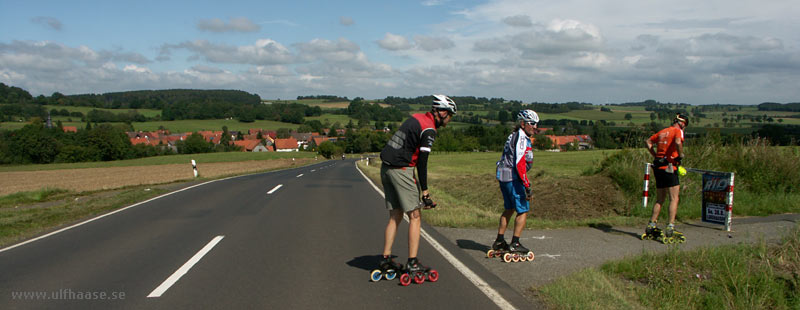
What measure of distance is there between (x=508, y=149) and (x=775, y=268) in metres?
3.17

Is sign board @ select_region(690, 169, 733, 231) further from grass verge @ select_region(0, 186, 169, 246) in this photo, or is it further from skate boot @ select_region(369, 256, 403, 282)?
grass verge @ select_region(0, 186, 169, 246)

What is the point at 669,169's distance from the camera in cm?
683

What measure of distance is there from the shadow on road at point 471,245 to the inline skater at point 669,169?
2.40 meters

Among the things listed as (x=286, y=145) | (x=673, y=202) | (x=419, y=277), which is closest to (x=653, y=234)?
(x=673, y=202)

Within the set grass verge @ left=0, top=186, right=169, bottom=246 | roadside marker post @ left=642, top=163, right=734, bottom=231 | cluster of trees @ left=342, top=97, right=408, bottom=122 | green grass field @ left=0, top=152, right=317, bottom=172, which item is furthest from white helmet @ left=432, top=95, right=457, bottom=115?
cluster of trees @ left=342, top=97, right=408, bottom=122

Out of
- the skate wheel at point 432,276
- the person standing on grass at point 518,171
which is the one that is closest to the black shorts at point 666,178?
the person standing on grass at point 518,171

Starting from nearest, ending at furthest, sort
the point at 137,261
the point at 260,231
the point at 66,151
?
the point at 137,261
the point at 260,231
the point at 66,151

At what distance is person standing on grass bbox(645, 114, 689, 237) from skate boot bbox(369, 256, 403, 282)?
4.07m

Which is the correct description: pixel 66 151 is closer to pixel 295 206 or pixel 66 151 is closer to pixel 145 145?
pixel 145 145

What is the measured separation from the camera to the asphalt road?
14.1 ft

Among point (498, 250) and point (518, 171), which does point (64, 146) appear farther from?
point (518, 171)

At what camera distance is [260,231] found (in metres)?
7.79

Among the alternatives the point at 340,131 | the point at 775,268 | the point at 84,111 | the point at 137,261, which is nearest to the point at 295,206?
the point at 137,261

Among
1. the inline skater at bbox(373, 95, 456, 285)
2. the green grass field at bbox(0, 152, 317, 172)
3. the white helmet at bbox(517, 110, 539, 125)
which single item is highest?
the white helmet at bbox(517, 110, 539, 125)
